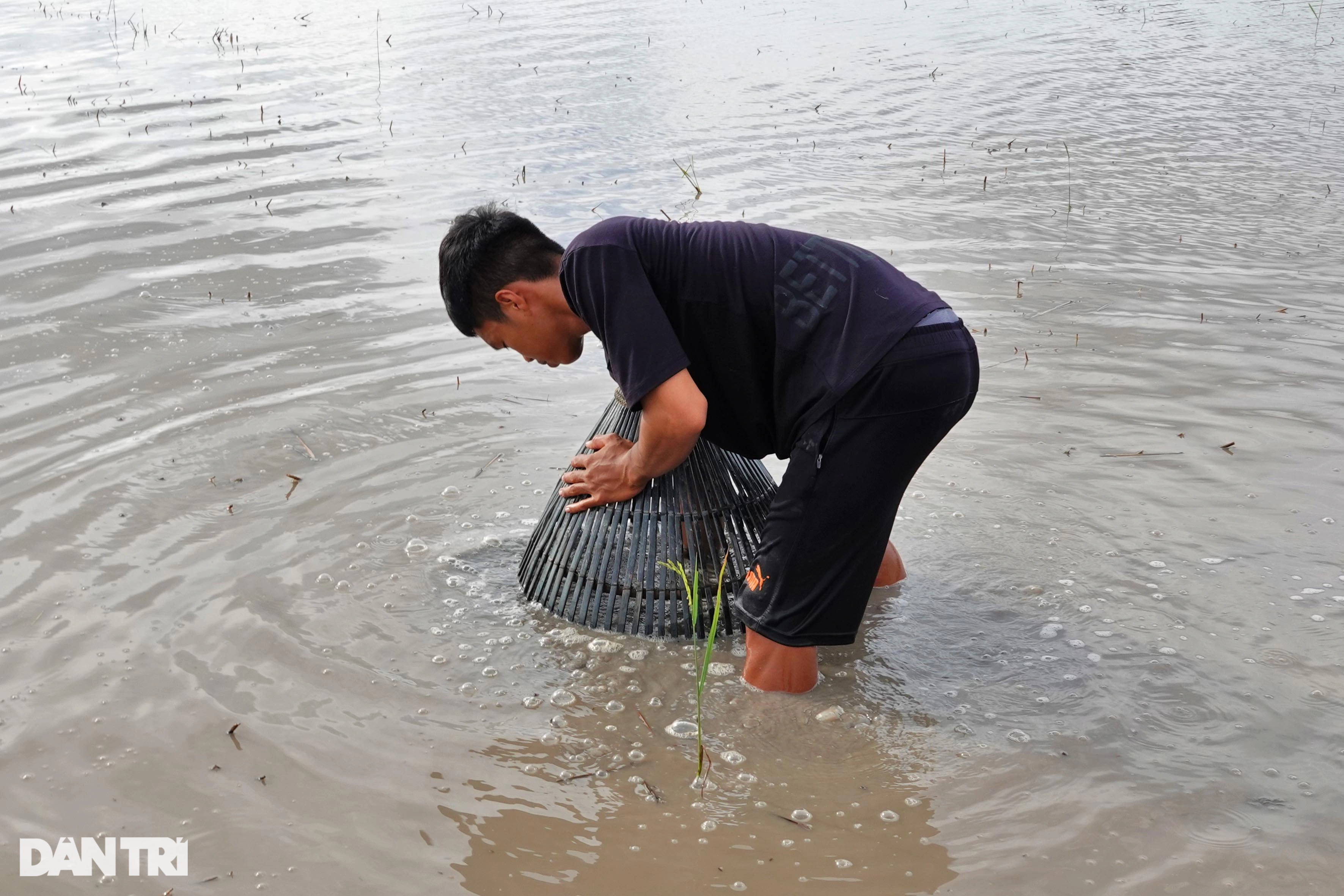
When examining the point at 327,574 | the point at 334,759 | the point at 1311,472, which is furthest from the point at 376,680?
the point at 1311,472

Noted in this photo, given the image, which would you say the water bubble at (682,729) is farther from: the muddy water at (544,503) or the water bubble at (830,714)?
the water bubble at (830,714)

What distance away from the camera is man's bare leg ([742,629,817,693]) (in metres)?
3.51

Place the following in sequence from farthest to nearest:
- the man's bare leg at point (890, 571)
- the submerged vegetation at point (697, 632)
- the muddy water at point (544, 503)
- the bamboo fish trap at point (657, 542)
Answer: the man's bare leg at point (890, 571) → the bamboo fish trap at point (657, 542) → the submerged vegetation at point (697, 632) → the muddy water at point (544, 503)

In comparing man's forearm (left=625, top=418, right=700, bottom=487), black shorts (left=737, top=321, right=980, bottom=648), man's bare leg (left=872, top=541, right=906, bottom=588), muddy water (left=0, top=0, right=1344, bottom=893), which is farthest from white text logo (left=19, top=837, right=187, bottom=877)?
man's bare leg (left=872, top=541, right=906, bottom=588)

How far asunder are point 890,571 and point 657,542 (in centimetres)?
100

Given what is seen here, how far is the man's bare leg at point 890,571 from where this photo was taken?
415cm

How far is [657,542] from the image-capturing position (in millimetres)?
3658

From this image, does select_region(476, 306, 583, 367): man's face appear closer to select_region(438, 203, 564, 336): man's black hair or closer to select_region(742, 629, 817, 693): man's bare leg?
select_region(438, 203, 564, 336): man's black hair

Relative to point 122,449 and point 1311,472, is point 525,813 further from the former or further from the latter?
point 1311,472

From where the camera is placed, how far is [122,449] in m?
5.00

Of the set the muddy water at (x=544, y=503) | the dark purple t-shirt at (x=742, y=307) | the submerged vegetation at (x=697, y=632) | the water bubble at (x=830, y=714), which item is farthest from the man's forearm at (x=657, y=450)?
the water bubble at (x=830, y=714)

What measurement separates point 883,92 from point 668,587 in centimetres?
931

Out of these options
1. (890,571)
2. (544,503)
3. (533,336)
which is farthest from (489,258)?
(890,571)

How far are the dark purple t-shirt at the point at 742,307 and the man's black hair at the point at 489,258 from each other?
0.17 meters
